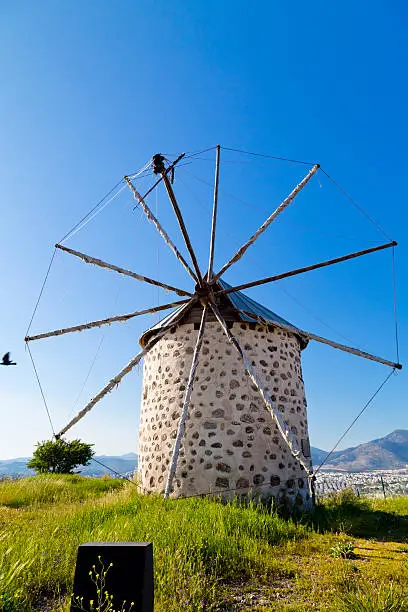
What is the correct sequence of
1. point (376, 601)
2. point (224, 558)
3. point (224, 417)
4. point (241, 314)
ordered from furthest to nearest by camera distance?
point (241, 314) < point (224, 417) < point (224, 558) < point (376, 601)

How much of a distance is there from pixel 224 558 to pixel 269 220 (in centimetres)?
758

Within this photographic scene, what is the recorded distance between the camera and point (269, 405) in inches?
289

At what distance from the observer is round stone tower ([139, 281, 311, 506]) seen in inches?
320

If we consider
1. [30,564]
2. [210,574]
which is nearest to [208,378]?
[210,574]

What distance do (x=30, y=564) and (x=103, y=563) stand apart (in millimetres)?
1252

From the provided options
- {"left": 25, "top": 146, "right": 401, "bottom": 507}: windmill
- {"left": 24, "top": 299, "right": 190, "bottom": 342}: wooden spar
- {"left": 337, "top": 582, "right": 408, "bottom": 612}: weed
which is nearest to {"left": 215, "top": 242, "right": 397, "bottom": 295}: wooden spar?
{"left": 25, "top": 146, "right": 401, "bottom": 507}: windmill

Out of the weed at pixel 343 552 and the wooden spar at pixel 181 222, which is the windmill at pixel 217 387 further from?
the weed at pixel 343 552

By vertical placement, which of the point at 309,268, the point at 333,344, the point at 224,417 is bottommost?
the point at 224,417

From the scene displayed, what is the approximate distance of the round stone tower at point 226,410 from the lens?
26.6 feet

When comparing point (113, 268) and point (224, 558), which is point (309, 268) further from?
point (224, 558)

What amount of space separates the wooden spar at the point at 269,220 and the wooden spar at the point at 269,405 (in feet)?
3.67

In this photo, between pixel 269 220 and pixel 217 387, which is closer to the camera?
pixel 217 387

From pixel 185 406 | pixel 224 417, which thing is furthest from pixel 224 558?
pixel 224 417

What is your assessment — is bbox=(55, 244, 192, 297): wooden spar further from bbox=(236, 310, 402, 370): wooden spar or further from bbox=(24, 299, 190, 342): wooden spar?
bbox=(236, 310, 402, 370): wooden spar
